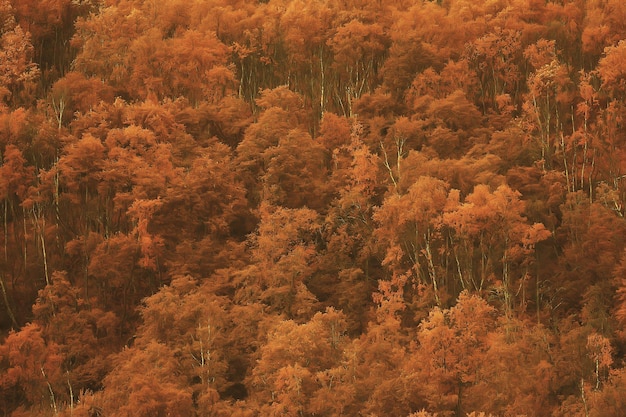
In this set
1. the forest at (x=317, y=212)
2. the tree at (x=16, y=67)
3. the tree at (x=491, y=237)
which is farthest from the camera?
the tree at (x=16, y=67)

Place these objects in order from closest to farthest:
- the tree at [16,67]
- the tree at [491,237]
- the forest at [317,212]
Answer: the forest at [317,212]
the tree at [491,237]
the tree at [16,67]

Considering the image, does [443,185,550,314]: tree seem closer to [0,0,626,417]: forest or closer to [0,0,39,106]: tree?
[0,0,626,417]: forest

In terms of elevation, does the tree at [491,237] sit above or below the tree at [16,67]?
below

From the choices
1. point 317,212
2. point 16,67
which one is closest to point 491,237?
point 317,212

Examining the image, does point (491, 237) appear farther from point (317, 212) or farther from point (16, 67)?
point (16, 67)

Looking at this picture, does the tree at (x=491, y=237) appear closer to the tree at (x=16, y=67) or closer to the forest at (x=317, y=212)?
the forest at (x=317, y=212)

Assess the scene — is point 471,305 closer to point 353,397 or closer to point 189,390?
point 353,397

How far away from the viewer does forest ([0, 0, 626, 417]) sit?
4231 centimetres

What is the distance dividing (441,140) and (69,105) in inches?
1015

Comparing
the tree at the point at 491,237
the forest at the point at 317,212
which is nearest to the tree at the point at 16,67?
the forest at the point at 317,212

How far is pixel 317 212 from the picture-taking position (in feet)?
185

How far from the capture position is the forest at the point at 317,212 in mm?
42312

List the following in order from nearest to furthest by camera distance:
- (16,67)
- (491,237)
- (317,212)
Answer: (491,237), (317,212), (16,67)

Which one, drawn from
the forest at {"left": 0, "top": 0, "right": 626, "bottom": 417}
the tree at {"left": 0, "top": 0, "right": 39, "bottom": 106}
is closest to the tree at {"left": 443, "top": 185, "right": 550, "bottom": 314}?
the forest at {"left": 0, "top": 0, "right": 626, "bottom": 417}
